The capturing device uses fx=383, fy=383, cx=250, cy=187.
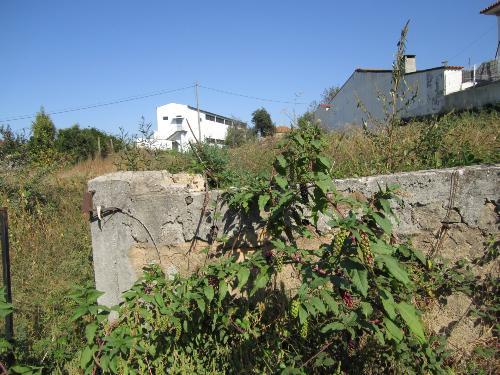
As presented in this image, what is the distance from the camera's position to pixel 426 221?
2775mm

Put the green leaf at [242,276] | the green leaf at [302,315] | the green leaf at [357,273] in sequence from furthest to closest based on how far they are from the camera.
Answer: the green leaf at [242,276]
the green leaf at [302,315]
the green leaf at [357,273]

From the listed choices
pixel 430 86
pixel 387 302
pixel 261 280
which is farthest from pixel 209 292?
pixel 430 86

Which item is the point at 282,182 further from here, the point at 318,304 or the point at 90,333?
the point at 90,333

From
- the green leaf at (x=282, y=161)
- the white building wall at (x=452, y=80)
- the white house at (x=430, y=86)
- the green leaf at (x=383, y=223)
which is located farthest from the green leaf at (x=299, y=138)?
the white building wall at (x=452, y=80)

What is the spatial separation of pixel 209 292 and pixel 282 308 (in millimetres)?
742

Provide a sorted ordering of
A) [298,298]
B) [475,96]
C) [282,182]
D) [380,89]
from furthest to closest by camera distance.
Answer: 1. [380,89]
2. [475,96]
3. [282,182]
4. [298,298]

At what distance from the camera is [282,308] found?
112 inches

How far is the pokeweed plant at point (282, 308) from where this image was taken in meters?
2.02

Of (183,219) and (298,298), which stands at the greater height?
(183,219)

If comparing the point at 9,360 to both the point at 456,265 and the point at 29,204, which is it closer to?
the point at 456,265

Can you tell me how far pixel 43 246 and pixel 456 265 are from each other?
16.0 feet

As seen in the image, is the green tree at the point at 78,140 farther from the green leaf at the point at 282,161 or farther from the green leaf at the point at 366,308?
the green leaf at the point at 366,308

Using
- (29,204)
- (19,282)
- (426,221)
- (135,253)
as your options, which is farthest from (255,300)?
(29,204)

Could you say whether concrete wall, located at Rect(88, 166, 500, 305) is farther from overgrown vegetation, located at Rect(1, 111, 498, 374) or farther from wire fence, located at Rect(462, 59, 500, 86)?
wire fence, located at Rect(462, 59, 500, 86)
